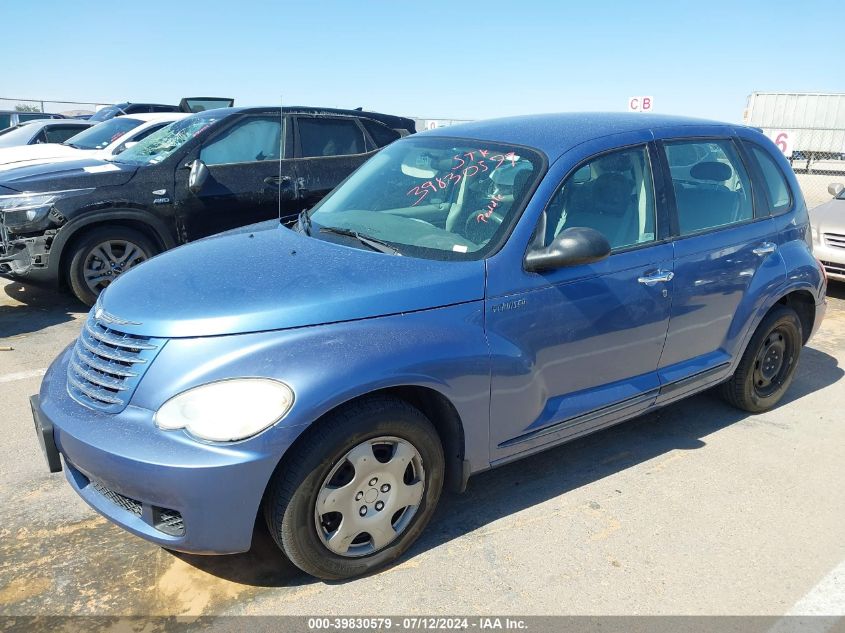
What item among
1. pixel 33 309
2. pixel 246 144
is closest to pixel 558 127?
pixel 246 144

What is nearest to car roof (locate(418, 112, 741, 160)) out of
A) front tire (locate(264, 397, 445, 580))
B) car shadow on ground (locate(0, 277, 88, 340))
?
front tire (locate(264, 397, 445, 580))

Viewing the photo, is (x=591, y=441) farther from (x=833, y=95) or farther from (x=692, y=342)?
(x=833, y=95)

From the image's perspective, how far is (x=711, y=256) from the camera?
362cm

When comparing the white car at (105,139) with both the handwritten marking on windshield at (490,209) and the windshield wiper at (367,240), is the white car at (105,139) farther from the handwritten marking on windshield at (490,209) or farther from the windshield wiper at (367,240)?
the handwritten marking on windshield at (490,209)

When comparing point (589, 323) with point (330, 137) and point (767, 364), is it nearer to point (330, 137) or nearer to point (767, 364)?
point (767, 364)

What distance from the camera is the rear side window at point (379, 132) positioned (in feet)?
24.6

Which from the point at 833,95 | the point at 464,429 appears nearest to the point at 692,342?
the point at 464,429

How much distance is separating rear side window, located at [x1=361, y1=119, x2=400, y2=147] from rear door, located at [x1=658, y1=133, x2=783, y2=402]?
4319mm

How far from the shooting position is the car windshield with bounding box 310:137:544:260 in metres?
3.01

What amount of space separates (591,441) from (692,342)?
33.0 inches

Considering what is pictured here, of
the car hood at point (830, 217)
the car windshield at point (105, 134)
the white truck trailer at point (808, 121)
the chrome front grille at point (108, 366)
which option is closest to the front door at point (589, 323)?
the chrome front grille at point (108, 366)

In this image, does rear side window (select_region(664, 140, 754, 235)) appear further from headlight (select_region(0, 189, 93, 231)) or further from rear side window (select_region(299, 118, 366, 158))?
headlight (select_region(0, 189, 93, 231))

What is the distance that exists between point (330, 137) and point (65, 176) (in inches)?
102

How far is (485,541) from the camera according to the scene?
9.89 ft
